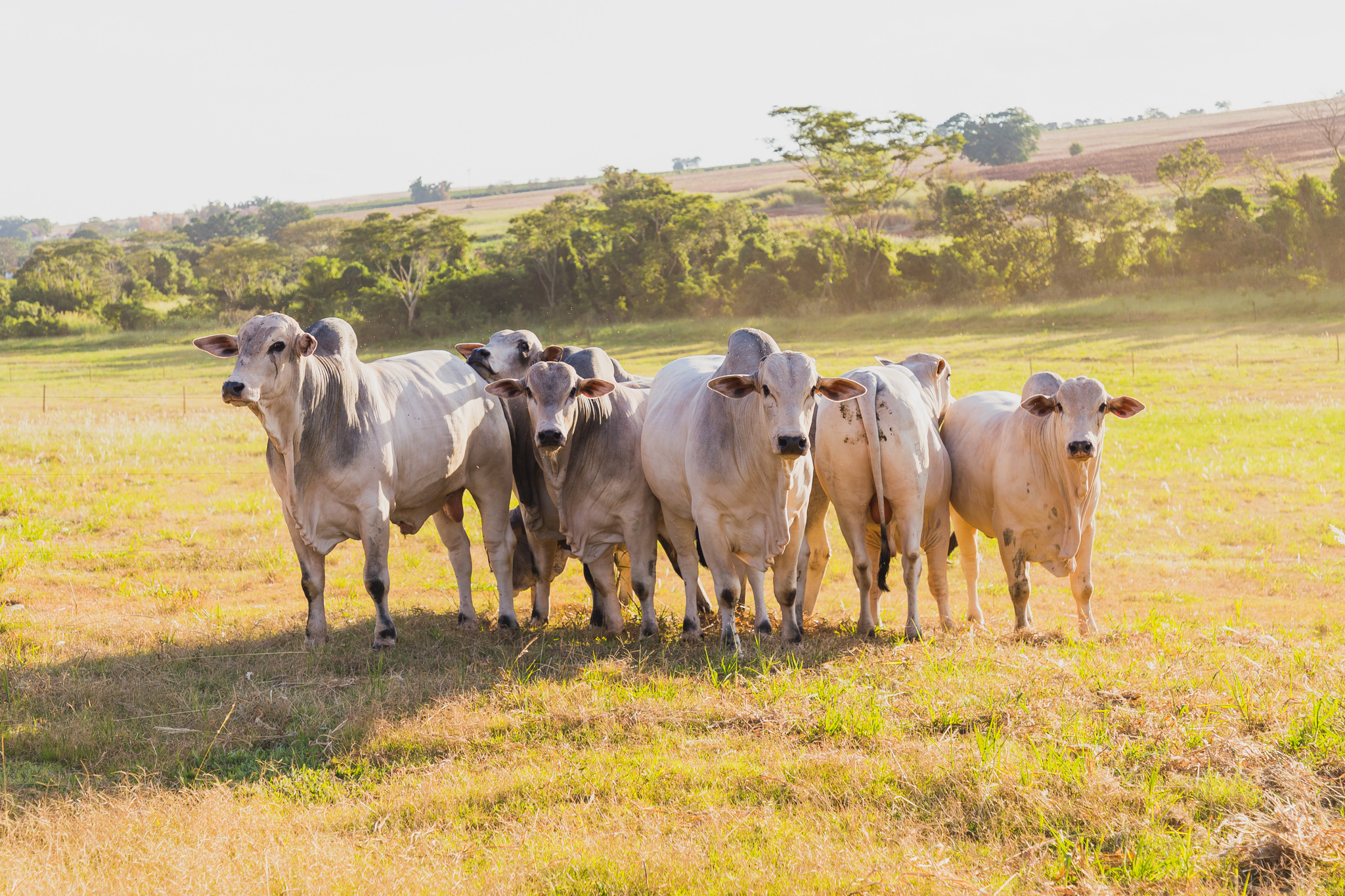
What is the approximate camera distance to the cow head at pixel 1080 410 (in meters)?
7.21

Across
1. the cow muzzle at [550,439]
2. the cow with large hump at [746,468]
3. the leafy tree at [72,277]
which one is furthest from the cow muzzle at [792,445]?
the leafy tree at [72,277]

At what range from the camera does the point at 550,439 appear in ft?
23.0

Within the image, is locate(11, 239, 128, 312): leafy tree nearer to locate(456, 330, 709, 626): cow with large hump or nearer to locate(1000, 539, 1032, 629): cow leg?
locate(456, 330, 709, 626): cow with large hump

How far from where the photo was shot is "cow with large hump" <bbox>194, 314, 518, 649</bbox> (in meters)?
7.02

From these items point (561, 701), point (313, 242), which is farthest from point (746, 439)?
point (313, 242)

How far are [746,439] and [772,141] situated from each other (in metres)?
47.9

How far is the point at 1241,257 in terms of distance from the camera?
42.2 metres

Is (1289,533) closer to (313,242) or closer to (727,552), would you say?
(727,552)

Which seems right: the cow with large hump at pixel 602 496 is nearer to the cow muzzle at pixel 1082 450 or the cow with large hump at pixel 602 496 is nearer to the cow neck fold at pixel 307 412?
the cow neck fold at pixel 307 412

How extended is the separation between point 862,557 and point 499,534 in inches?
115

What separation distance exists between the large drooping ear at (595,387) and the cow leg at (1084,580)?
3.74 meters

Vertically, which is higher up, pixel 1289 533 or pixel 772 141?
pixel 772 141

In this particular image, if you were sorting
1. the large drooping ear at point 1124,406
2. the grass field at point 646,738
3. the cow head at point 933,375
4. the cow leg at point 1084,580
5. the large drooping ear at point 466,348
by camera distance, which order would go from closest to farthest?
1. the grass field at point 646,738
2. the large drooping ear at point 1124,406
3. the cow leg at point 1084,580
4. the cow head at point 933,375
5. the large drooping ear at point 466,348

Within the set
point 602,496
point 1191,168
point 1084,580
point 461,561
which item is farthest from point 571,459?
point 1191,168
